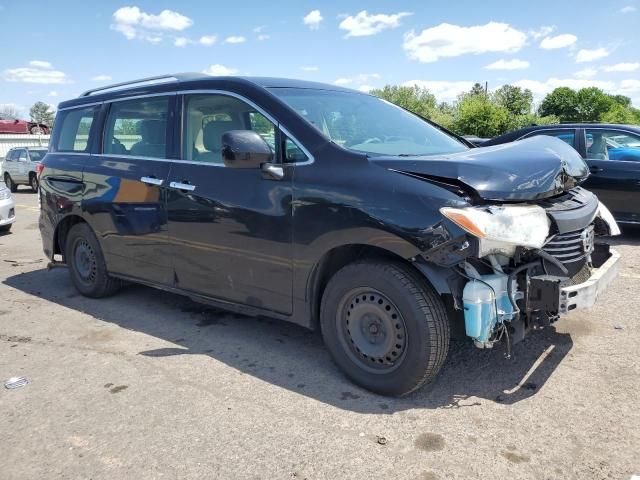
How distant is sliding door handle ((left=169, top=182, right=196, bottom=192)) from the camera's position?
13.5 ft

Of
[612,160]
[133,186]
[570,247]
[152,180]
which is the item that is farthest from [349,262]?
[612,160]

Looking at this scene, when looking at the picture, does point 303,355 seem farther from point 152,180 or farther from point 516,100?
point 516,100

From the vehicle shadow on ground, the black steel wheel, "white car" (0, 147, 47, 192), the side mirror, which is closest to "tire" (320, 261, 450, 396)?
the black steel wheel

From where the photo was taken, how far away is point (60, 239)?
5.84 meters

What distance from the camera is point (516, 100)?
4294cm

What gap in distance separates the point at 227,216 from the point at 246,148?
569 millimetres

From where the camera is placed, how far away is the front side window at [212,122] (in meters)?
3.94

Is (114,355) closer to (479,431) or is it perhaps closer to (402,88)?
(479,431)

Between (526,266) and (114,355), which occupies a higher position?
(526,266)

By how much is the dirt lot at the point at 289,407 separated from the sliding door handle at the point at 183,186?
3.96 feet

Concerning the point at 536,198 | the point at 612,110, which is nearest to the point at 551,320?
the point at 536,198

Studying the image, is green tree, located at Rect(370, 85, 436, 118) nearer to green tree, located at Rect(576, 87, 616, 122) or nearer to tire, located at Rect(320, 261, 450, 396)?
green tree, located at Rect(576, 87, 616, 122)

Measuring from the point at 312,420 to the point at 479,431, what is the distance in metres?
0.91

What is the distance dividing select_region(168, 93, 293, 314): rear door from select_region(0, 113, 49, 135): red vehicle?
3379 centimetres
